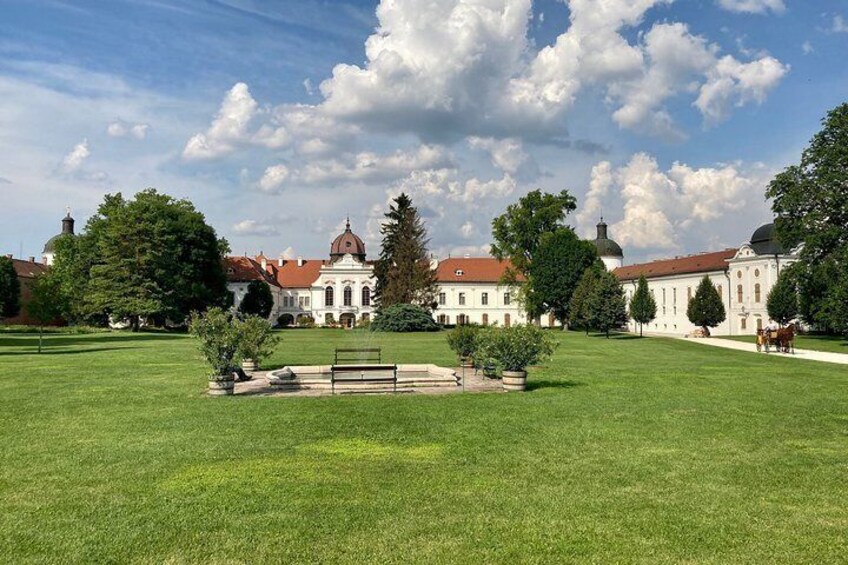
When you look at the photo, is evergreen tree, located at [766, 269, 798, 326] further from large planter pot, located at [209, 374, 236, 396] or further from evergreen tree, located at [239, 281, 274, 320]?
evergreen tree, located at [239, 281, 274, 320]

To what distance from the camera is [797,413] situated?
42.9 feet

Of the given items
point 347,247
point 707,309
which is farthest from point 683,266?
point 347,247

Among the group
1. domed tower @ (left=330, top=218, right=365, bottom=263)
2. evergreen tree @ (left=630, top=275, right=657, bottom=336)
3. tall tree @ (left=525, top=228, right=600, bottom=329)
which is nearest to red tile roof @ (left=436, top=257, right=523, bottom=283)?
domed tower @ (left=330, top=218, right=365, bottom=263)

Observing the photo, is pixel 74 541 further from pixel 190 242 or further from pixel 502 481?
pixel 190 242

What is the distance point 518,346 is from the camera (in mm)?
16375

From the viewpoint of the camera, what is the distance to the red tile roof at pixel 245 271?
9069cm

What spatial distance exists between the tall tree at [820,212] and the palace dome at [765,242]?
18379 mm

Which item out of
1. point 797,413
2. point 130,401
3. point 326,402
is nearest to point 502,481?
point 326,402

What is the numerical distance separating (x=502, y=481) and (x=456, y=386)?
9335mm

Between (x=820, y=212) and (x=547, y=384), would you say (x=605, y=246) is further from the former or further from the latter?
(x=547, y=384)

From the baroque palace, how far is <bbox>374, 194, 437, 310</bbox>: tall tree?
442 inches

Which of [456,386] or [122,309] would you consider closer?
[456,386]

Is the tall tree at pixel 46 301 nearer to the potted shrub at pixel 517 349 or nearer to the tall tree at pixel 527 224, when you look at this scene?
the tall tree at pixel 527 224

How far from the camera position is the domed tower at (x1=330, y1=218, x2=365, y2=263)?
93.9 meters
